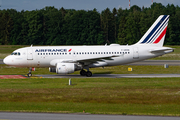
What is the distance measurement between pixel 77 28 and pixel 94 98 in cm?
10896

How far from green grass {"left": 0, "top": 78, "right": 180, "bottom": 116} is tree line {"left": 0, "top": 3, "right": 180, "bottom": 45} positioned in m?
95.5

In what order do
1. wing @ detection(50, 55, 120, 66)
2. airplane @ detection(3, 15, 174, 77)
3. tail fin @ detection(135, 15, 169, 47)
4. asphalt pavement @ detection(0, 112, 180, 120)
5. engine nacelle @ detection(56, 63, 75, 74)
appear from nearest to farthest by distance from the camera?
asphalt pavement @ detection(0, 112, 180, 120)
engine nacelle @ detection(56, 63, 75, 74)
wing @ detection(50, 55, 120, 66)
airplane @ detection(3, 15, 174, 77)
tail fin @ detection(135, 15, 169, 47)

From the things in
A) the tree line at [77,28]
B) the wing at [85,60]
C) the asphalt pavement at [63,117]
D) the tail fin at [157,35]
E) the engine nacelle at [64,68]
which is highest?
the tree line at [77,28]

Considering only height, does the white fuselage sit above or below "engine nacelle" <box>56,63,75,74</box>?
above

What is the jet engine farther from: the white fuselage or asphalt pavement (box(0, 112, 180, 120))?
asphalt pavement (box(0, 112, 180, 120))

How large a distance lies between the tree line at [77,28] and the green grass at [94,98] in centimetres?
9553

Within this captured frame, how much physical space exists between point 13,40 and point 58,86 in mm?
107070

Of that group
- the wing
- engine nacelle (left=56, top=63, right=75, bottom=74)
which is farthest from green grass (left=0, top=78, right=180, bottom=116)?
the wing

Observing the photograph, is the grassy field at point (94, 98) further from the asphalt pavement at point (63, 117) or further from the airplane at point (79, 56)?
the airplane at point (79, 56)

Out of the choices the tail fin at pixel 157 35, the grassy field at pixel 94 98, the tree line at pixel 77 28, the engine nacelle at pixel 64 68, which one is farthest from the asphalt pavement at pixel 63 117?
the tree line at pixel 77 28

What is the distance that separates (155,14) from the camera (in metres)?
130

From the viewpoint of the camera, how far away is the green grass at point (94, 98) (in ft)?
60.8

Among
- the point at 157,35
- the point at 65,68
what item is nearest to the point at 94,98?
the point at 65,68

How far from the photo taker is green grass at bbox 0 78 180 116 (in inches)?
730
